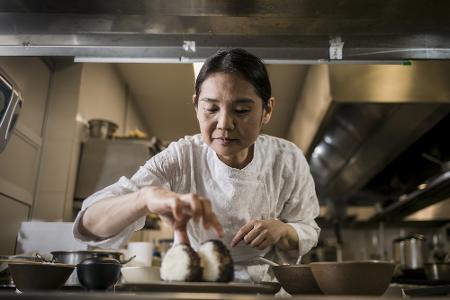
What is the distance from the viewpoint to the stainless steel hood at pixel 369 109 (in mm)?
2352

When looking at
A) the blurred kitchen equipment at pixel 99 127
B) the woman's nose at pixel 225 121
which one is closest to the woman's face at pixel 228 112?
the woman's nose at pixel 225 121

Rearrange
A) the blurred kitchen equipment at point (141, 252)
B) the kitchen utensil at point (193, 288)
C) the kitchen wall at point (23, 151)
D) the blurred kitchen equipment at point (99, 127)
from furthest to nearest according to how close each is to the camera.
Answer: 1. the blurred kitchen equipment at point (99, 127)
2. the blurred kitchen equipment at point (141, 252)
3. the kitchen wall at point (23, 151)
4. the kitchen utensil at point (193, 288)

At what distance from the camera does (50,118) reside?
259cm

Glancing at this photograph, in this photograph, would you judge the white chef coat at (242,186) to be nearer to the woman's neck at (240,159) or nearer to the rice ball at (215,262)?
Answer: the woman's neck at (240,159)

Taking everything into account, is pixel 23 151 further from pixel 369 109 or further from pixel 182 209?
pixel 369 109

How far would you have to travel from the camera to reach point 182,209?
0.80 metres

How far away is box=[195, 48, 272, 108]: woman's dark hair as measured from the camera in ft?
3.45

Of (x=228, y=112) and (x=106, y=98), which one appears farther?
(x=106, y=98)

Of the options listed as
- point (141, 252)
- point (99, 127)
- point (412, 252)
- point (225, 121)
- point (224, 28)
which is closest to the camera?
point (225, 121)

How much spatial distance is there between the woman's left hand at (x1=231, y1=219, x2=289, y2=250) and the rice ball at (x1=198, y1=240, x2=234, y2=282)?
6.8 inches

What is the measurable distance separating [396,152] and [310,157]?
2.24 ft

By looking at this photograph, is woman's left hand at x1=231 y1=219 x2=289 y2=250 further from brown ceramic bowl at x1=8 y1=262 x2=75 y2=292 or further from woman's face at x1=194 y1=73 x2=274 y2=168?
brown ceramic bowl at x1=8 y1=262 x2=75 y2=292

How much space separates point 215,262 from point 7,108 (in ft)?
3.67

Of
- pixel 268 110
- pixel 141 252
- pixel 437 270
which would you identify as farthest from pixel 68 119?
pixel 437 270
